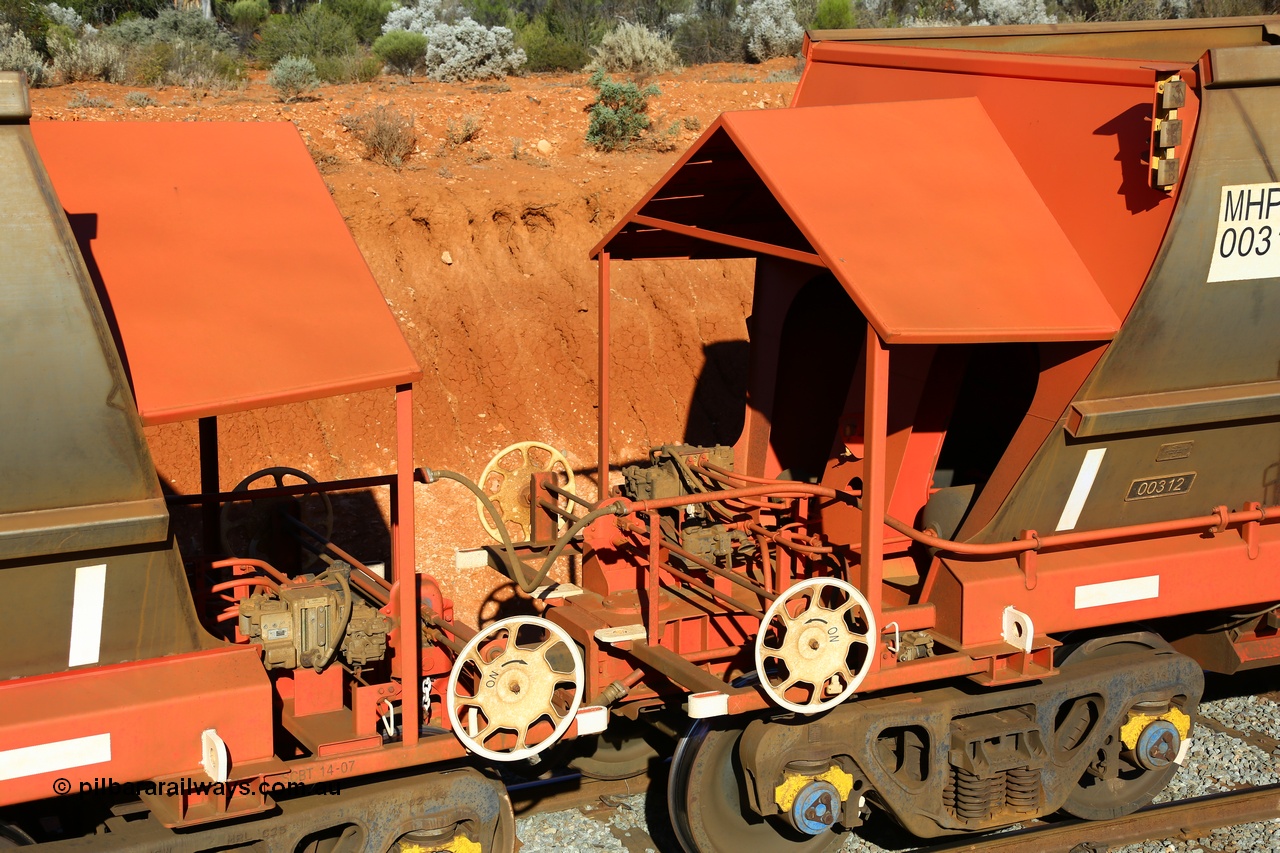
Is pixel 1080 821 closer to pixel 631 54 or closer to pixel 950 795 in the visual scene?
pixel 950 795

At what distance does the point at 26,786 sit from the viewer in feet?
14.2

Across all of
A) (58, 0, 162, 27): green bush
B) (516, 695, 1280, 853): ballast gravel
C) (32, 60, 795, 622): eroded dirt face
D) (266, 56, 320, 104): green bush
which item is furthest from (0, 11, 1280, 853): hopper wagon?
(58, 0, 162, 27): green bush

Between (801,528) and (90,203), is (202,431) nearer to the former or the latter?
(90,203)

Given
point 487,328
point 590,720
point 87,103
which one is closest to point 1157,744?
point 590,720

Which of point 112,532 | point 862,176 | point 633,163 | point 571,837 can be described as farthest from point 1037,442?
point 633,163

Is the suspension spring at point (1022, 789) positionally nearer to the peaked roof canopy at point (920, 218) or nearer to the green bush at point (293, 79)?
the peaked roof canopy at point (920, 218)

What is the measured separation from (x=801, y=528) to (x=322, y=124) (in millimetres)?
9775

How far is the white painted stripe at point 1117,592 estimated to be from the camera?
20.6ft

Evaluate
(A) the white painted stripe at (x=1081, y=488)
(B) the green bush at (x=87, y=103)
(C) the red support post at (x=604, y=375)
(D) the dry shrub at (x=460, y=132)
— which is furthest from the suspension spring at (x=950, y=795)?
(B) the green bush at (x=87, y=103)

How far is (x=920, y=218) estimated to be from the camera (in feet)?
18.7

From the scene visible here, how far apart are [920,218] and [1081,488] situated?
5.33ft

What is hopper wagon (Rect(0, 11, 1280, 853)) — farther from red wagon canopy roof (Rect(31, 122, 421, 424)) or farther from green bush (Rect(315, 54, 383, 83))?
green bush (Rect(315, 54, 383, 83))

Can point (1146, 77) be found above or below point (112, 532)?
above

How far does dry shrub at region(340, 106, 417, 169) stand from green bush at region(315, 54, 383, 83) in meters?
4.72
